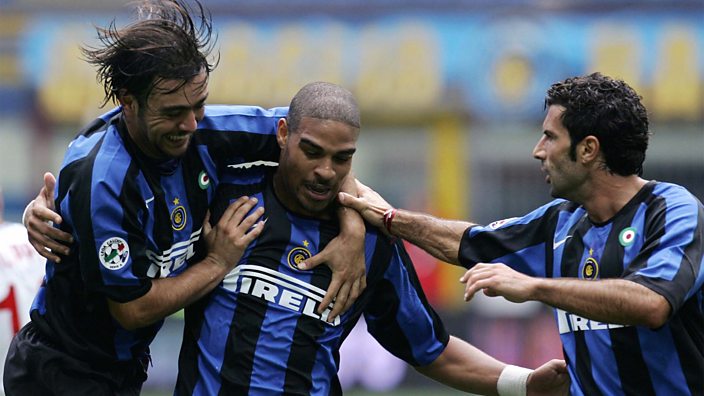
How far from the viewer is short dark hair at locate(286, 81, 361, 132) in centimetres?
483

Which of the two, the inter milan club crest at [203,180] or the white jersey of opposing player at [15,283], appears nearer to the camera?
the inter milan club crest at [203,180]

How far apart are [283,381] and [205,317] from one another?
0.42m

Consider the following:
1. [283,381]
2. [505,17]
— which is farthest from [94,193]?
[505,17]

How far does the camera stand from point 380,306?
17.4ft

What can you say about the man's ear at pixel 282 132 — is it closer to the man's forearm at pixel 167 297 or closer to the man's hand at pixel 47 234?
the man's forearm at pixel 167 297

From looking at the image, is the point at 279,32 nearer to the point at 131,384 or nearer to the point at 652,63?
the point at 652,63

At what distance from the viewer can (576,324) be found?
16.1ft

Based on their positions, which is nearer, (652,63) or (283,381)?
(283,381)

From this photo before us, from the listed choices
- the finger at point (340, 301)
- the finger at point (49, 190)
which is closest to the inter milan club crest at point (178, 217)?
the finger at point (49, 190)

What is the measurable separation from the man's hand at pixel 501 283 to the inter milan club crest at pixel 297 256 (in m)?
0.82

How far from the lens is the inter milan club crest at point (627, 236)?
187 inches

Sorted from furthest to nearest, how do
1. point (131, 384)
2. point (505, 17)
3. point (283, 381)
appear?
1. point (505, 17)
2. point (131, 384)
3. point (283, 381)

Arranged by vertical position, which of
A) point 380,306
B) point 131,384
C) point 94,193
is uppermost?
point 94,193

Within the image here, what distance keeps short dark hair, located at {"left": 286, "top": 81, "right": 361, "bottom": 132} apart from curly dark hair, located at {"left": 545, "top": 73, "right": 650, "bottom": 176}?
0.88m
